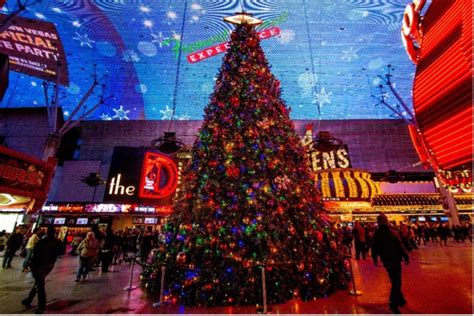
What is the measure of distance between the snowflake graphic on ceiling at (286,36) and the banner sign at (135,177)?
12468 mm

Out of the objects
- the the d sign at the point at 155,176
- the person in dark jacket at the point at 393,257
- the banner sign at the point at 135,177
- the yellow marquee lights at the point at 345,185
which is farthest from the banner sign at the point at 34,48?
the yellow marquee lights at the point at 345,185

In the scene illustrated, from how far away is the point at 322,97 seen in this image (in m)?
23.2

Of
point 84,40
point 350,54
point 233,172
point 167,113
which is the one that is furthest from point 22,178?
point 350,54

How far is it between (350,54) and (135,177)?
2237 centimetres

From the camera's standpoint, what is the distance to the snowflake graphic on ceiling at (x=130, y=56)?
1857 cm

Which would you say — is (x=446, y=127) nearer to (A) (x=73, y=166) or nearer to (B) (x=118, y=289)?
Answer: (B) (x=118, y=289)

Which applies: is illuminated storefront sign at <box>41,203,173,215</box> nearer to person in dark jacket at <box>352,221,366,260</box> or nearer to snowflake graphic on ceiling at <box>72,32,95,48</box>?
snowflake graphic on ceiling at <box>72,32,95,48</box>

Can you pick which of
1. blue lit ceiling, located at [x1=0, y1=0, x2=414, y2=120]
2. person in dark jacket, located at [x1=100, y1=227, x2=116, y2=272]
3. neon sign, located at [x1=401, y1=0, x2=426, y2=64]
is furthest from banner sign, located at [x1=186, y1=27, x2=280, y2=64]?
person in dark jacket, located at [x1=100, y1=227, x2=116, y2=272]

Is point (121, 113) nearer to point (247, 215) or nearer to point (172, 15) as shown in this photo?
point (172, 15)

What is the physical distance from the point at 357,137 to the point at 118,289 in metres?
27.3

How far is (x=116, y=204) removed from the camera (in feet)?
72.7

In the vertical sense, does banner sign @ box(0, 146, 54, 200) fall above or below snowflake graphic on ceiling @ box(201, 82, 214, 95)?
below

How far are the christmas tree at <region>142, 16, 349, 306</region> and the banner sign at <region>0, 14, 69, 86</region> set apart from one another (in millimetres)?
12785

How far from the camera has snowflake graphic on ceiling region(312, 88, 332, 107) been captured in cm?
2258
